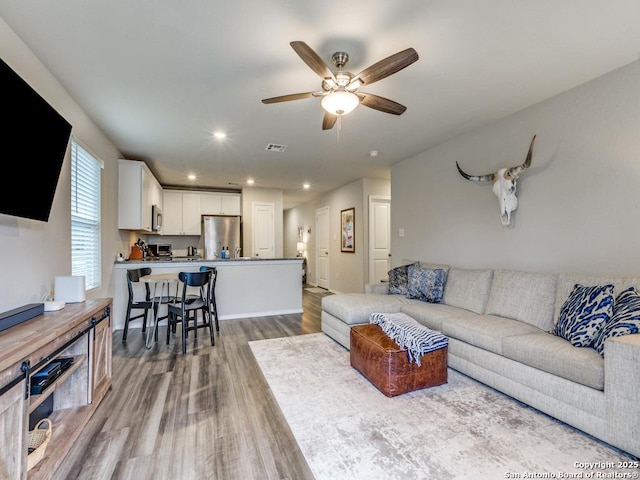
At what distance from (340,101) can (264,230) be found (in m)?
5.16

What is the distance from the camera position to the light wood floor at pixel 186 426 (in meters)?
1.57

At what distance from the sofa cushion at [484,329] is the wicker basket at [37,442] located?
2.89 meters

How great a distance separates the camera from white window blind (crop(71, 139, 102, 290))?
2.86m

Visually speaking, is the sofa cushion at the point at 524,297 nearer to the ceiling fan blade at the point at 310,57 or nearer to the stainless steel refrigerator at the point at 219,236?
the ceiling fan blade at the point at 310,57

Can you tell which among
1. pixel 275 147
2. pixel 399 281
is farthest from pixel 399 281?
pixel 275 147

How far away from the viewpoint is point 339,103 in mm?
2143

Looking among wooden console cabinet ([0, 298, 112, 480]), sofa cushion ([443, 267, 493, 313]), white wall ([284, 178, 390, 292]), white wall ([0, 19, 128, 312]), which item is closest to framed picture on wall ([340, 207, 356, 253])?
white wall ([284, 178, 390, 292])

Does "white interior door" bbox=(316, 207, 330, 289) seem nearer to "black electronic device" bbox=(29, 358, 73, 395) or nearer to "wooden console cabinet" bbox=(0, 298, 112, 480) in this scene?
"wooden console cabinet" bbox=(0, 298, 112, 480)

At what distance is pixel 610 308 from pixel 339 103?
7.62 ft

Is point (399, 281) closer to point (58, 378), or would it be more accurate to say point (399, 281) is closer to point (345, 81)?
point (345, 81)

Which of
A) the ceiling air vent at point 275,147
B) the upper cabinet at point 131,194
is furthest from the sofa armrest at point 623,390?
the upper cabinet at point 131,194

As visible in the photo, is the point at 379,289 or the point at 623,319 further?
the point at 379,289

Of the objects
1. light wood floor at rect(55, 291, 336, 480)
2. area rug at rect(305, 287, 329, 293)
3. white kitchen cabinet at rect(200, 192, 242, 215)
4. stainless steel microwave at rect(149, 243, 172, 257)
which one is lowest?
light wood floor at rect(55, 291, 336, 480)

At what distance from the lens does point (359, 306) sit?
3.35 meters
